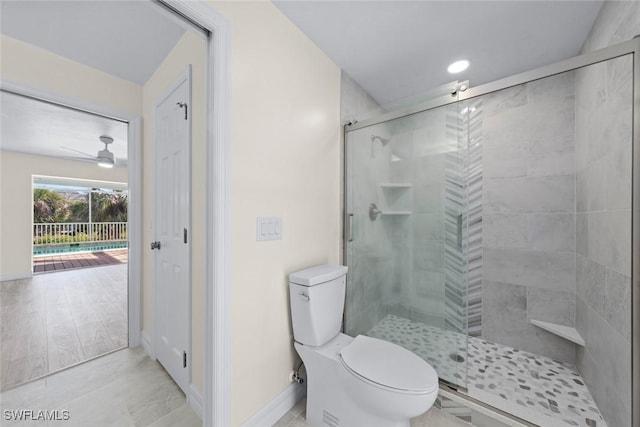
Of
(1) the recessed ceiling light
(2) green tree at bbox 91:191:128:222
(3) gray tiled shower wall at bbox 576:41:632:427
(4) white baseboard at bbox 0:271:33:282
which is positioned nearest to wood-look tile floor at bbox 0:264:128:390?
(4) white baseboard at bbox 0:271:33:282

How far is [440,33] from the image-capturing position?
58.4 inches

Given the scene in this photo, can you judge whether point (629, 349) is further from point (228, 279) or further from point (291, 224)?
point (228, 279)

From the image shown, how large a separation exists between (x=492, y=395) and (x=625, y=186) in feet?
4.26

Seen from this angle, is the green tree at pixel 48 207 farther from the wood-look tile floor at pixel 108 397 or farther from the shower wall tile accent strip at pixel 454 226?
the shower wall tile accent strip at pixel 454 226

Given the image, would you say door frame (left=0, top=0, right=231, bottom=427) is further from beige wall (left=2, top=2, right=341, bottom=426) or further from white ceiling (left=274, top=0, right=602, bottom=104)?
white ceiling (left=274, top=0, right=602, bottom=104)

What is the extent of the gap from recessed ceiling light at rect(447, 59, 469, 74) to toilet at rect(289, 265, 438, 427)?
175 centimetres

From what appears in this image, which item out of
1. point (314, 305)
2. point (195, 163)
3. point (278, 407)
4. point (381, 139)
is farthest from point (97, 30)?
point (278, 407)

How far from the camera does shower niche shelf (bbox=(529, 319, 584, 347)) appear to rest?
1.60 m

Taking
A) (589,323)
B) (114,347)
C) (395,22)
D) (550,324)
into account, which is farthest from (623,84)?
(114,347)

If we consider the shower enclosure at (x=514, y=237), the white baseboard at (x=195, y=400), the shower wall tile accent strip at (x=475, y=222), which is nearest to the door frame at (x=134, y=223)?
the white baseboard at (x=195, y=400)

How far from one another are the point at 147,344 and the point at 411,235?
2247 millimetres

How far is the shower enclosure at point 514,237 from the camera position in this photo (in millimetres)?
1156

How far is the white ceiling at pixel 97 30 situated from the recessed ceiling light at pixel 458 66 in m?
1.84

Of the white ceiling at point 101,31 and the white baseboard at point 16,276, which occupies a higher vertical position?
the white ceiling at point 101,31
